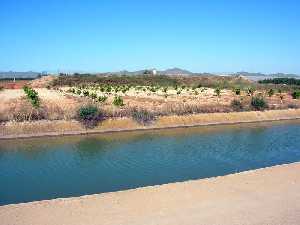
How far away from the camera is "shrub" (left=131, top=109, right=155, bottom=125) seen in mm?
36875

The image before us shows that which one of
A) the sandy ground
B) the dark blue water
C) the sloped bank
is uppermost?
the sloped bank

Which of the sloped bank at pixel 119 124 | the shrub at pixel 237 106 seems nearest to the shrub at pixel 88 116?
the sloped bank at pixel 119 124

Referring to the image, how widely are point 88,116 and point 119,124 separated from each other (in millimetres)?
2657

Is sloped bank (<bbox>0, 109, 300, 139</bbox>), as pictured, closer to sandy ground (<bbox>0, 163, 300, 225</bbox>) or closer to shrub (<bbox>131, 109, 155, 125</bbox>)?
shrub (<bbox>131, 109, 155, 125</bbox>)

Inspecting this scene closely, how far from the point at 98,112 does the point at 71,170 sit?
12998 millimetres

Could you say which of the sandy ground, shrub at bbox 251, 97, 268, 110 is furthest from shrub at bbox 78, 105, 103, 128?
shrub at bbox 251, 97, 268, 110

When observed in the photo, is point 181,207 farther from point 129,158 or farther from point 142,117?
point 142,117

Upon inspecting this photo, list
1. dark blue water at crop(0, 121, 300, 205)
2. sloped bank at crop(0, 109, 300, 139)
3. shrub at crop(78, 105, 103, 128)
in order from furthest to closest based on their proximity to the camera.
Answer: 1. shrub at crop(78, 105, 103, 128)
2. sloped bank at crop(0, 109, 300, 139)
3. dark blue water at crop(0, 121, 300, 205)

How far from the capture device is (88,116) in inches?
1382

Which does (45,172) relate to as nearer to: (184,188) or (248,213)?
(184,188)

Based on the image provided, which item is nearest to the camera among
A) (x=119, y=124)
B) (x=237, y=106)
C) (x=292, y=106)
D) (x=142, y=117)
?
(x=119, y=124)

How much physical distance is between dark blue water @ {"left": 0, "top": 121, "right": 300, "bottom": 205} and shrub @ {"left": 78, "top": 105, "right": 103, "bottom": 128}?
68.3 inches

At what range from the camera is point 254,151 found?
94.8 feet

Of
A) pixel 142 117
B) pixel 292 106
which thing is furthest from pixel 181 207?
pixel 292 106
